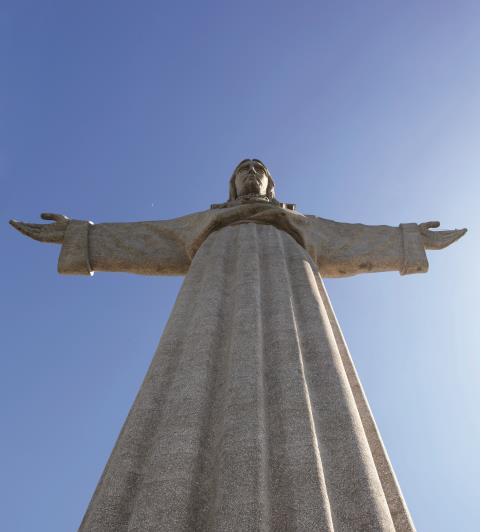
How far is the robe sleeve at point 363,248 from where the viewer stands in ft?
25.7

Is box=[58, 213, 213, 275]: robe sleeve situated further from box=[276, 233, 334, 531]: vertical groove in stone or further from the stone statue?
box=[276, 233, 334, 531]: vertical groove in stone

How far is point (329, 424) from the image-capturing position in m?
3.55

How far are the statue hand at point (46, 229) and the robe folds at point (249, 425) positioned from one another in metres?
2.63

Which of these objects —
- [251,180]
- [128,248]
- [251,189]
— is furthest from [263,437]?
[251,180]

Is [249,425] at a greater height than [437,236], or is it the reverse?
[437,236]

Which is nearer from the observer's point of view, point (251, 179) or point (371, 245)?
point (371, 245)

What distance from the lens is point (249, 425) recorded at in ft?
11.0

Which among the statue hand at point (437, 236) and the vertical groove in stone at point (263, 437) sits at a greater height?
the statue hand at point (437, 236)

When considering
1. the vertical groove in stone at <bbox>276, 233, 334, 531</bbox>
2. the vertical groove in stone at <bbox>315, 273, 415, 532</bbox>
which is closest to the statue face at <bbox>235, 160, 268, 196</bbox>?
the vertical groove in stone at <bbox>315, 273, 415, 532</bbox>

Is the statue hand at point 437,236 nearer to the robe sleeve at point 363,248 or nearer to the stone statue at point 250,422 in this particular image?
the robe sleeve at point 363,248

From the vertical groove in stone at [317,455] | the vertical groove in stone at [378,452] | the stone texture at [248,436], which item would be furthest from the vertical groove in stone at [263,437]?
the vertical groove in stone at [378,452]

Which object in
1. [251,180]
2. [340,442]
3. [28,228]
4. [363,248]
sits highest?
[251,180]

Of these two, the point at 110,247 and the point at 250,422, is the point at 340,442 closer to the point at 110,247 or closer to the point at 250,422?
the point at 250,422

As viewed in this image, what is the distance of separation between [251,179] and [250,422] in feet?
20.1
